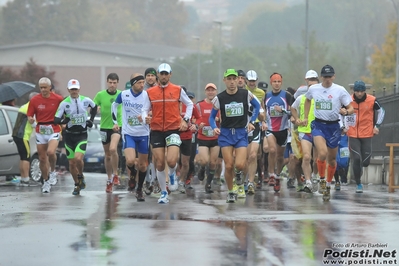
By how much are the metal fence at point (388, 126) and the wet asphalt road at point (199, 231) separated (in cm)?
615

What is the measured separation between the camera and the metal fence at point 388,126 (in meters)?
22.6

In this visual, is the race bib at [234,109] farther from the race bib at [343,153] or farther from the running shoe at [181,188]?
the race bib at [343,153]

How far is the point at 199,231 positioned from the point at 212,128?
4450 mm

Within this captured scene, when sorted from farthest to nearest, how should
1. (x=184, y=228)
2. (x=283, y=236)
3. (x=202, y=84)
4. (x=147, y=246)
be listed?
(x=202, y=84), (x=184, y=228), (x=283, y=236), (x=147, y=246)

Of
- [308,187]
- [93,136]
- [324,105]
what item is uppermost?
[324,105]

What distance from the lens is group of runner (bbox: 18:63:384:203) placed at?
50.6ft

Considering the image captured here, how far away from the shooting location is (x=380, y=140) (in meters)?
24.4

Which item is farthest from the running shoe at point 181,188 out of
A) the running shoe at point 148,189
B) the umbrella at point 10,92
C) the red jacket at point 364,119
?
the umbrella at point 10,92

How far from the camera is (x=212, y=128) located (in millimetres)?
15461

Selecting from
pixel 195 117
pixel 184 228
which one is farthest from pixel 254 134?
pixel 184 228

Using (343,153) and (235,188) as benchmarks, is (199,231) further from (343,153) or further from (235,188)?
(343,153)

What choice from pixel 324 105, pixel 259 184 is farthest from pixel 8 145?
pixel 324 105

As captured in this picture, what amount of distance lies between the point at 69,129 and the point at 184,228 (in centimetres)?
683

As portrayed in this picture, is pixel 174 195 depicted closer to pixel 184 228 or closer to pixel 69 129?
pixel 69 129
